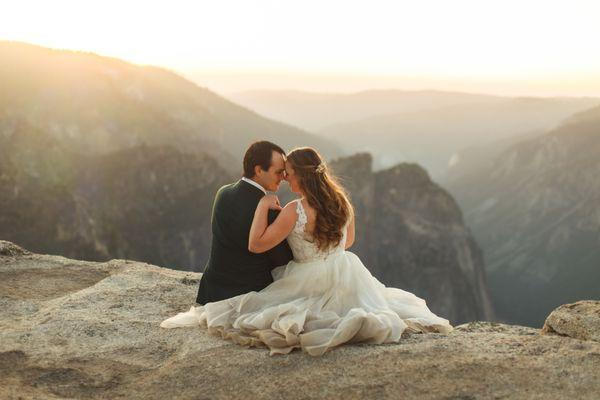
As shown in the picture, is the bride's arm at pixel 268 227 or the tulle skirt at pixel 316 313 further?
the bride's arm at pixel 268 227

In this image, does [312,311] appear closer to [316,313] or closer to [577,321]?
[316,313]

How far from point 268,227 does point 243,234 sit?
534 mm

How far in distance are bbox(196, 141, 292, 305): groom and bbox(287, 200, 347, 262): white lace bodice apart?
0.27 m

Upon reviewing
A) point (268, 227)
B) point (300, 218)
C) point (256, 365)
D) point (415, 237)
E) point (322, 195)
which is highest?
point (322, 195)

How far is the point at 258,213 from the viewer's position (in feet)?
22.8

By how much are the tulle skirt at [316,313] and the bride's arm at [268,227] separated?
2.28 feet

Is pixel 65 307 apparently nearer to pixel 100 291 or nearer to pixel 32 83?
pixel 100 291

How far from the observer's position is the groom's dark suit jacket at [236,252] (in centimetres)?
729

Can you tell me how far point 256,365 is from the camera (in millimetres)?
6309

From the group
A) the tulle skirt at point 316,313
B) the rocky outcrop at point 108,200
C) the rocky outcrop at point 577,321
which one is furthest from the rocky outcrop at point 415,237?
the tulle skirt at point 316,313

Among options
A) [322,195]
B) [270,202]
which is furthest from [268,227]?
[322,195]

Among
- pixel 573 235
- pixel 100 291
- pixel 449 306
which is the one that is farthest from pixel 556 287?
pixel 100 291

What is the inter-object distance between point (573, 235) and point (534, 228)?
13.5 m

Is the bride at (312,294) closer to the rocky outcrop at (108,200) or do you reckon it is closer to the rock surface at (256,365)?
the rock surface at (256,365)
